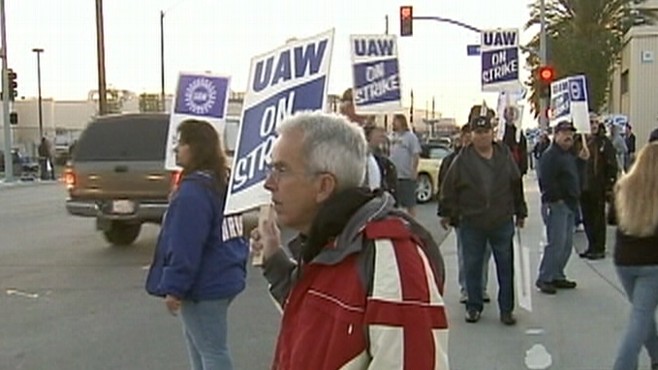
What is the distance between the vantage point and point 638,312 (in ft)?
19.6

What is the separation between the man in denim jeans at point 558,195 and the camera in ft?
32.1

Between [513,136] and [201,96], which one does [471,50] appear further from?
[201,96]

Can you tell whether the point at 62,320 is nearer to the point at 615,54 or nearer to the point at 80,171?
the point at 80,171

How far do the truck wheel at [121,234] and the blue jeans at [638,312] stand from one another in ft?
33.8

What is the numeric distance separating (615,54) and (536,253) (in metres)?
37.7

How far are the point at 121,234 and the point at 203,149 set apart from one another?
10465 millimetres

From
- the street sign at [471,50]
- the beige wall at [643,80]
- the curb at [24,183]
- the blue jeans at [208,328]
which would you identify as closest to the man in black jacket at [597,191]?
the blue jeans at [208,328]

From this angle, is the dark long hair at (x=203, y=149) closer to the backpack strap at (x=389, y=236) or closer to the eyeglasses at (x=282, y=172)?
the eyeglasses at (x=282, y=172)

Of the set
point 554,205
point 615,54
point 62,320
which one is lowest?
point 62,320

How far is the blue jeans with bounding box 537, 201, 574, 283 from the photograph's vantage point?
9.81 meters

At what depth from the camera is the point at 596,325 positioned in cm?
830

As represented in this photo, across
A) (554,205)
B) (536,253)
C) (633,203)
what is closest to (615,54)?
(536,253)

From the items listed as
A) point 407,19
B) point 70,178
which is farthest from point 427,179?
point 70,178

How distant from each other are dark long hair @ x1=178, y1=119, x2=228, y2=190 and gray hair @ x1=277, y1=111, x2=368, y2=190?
8.01ft
